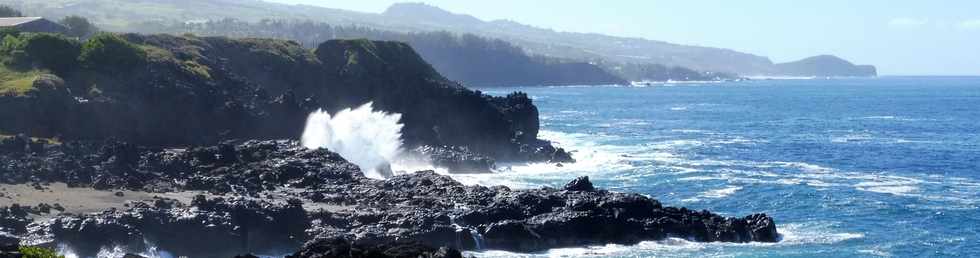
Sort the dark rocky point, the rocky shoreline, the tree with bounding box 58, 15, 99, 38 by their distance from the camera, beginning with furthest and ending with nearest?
the tree with bounding box 58, 15, 99, 38 → the dark rocky point → the rocky shoreline

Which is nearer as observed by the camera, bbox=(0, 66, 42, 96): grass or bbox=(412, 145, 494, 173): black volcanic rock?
bbox=(0, 66, 42, 96): grass

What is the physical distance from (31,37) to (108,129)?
1258cm

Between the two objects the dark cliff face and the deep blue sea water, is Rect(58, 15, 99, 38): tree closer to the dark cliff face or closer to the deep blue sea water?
the dark cliff face

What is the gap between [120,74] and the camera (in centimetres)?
7188

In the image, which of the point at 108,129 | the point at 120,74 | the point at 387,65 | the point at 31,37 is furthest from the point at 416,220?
the point at 387,65

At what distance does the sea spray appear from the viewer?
7056cm

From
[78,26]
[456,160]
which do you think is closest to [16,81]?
[456,160]

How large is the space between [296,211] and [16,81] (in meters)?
30.1

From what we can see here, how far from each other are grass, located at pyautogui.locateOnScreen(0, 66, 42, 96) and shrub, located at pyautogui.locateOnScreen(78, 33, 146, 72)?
11.7ft

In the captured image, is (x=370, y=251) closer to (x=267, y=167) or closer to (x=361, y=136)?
(x=267, y=167)

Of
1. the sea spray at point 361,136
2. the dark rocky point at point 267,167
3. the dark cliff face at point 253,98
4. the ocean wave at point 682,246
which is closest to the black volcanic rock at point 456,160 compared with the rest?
the dark rocky point at point 267,167

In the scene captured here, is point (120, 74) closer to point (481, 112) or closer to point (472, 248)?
point (481, 112)

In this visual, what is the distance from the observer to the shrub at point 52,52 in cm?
7219

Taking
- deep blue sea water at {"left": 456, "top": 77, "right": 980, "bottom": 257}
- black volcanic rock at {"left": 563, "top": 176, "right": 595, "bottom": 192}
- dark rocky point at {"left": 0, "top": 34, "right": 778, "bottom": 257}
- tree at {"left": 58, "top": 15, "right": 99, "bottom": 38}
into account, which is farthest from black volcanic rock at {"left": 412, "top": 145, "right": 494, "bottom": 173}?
tree at {"left": 58, "top": 15, "right": 99, "bottom": 38}
